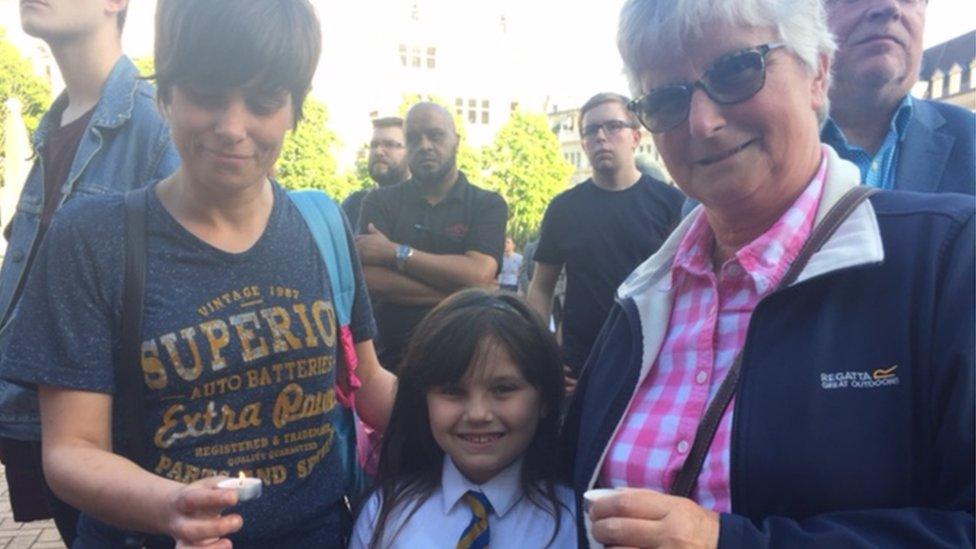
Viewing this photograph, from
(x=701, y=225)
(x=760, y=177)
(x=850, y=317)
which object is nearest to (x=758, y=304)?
(x=850, y=317)

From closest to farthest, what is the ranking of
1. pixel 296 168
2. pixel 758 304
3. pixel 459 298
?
pixel 758 304
pixel 459 298
pixel 296 168

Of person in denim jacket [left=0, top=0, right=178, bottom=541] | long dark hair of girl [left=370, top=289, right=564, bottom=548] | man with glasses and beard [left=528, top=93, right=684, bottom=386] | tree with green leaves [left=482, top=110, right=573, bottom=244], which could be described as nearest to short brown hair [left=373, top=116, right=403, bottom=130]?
man with glasses and beard [left=528, top=93, right=684, bottom=386]

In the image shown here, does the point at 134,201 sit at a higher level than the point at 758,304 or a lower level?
higher

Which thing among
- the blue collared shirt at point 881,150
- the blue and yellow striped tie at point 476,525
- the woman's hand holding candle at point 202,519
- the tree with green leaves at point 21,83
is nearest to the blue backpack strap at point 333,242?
the blue and yellow striped tie at point 476,525

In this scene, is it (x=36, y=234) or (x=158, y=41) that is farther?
(x=36, y=234)

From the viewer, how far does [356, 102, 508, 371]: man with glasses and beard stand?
13.2 feet

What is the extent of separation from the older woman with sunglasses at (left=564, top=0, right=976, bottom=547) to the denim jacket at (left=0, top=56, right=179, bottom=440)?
1.32 metres

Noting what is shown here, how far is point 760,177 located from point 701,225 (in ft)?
0.91

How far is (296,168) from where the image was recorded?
3747 centimetres

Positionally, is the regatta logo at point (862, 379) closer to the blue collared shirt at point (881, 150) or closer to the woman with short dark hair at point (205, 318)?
the woman with short dark hair at point (205, 318)

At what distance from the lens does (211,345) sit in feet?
5.39

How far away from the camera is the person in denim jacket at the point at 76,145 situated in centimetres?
208

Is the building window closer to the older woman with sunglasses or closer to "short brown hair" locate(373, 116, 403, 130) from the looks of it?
"short brown hair" locate(373, 116, 403, 130)

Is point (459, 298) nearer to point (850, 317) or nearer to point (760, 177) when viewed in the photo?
point (760, 177)
